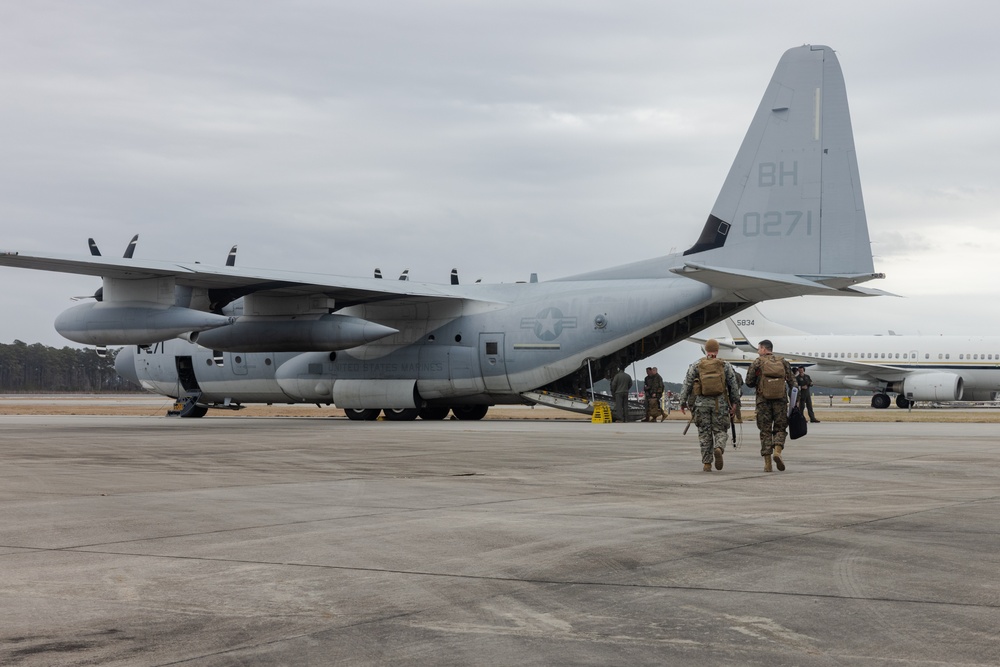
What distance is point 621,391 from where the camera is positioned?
28172 mm

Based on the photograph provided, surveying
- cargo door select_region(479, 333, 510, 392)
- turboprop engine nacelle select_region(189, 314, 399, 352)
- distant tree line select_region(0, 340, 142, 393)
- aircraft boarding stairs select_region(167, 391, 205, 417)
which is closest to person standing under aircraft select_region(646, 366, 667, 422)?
cargo door select_region(479, 333, 510, 392)

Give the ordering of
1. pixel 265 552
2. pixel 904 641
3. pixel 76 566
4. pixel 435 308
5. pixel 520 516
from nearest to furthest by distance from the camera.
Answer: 1. pixel 904 641
2. pixel 76 566
3. pixel 265 552
4. pixel 520 516
5. pixel 435 308

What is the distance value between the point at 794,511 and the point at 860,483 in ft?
9.03

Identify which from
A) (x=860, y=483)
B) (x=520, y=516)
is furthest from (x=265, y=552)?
(x=860, y=483)

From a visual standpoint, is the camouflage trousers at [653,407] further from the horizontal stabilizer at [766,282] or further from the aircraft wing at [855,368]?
the aircraft wing at [855,368]

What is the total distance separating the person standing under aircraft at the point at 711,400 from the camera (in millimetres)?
13102

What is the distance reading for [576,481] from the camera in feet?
38.1

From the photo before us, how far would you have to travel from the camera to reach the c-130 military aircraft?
24.0 meters

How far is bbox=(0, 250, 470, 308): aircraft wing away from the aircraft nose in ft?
29.1

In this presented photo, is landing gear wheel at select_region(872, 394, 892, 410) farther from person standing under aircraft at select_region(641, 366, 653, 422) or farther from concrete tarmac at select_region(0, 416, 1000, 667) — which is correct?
concrete tarmac at select_region(0, 416, 1000, 667)

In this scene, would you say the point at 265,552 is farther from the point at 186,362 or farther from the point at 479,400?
the point at 186,362

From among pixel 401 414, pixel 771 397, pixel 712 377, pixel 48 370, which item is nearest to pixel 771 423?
pixel 771 397

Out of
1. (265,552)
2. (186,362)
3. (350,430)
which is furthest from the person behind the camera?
(186,362)

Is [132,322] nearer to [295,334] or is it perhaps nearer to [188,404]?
[295,334]
